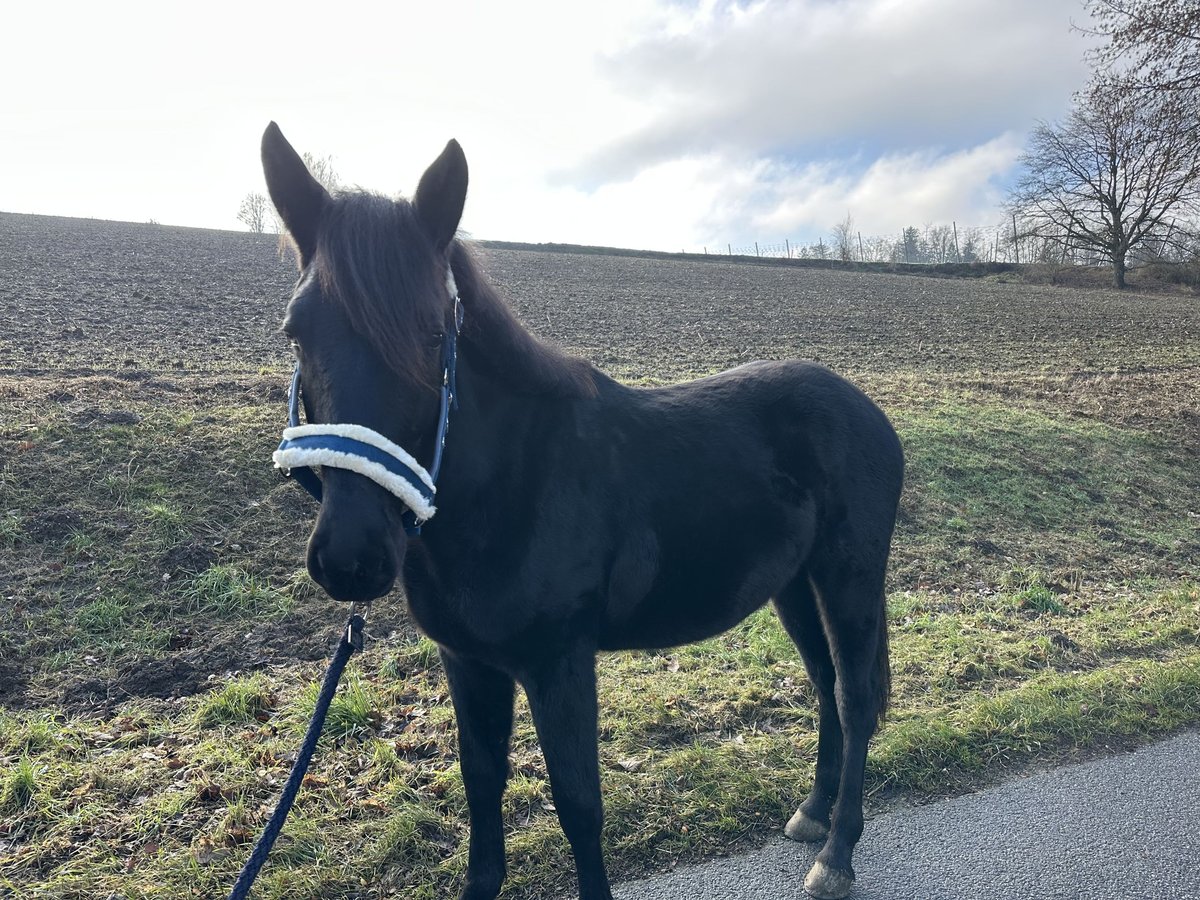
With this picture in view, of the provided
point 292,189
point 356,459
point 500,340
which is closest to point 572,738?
point 356,459

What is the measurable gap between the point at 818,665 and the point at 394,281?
282cm

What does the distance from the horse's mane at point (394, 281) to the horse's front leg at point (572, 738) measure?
1.10 meters

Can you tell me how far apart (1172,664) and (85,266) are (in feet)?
99.0

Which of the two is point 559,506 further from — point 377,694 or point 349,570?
point 377,694

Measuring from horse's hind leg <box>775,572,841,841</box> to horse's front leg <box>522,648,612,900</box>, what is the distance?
55.7 inches

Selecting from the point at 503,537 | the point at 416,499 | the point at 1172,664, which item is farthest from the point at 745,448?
the point at 1172,664

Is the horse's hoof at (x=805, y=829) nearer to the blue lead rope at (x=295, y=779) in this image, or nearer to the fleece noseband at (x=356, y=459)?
the blue lead rope at (x=295, y=779)

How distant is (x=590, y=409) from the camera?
2.83 meters

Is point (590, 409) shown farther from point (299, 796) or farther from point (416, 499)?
point (299, 796)

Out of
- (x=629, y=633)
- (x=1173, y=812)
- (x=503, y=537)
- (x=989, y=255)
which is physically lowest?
(x=1173, y=812)

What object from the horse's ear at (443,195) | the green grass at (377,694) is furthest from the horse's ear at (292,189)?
the green grass at (377,694)

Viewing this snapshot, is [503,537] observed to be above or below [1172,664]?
above

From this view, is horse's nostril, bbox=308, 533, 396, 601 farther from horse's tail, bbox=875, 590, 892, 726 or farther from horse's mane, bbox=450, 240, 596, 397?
horse's tail, bbox=875, 590, 892, 726

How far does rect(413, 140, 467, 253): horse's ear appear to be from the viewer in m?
2.17
